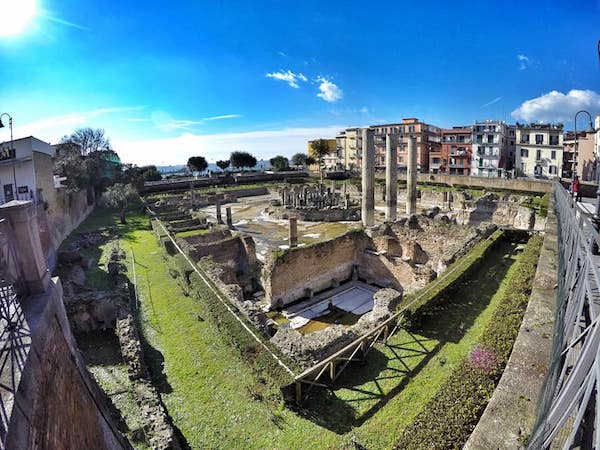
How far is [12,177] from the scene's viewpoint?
874 inches

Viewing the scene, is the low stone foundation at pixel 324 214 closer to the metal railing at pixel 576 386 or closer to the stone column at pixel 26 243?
the metal railing at pixel 576 386

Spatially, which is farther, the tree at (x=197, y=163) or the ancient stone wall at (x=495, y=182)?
the tree at (x=197, y=163)

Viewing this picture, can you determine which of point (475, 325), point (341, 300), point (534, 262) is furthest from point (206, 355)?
point (534, 262)

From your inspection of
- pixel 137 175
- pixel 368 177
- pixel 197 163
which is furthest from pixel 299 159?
pixel 368 177

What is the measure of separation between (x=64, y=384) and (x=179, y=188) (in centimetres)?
5523

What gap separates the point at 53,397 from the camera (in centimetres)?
468

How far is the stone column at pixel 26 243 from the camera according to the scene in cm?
532

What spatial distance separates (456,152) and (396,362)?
A: 59.9 metres

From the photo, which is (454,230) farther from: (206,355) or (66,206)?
(66,206)

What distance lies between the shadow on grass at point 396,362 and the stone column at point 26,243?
5901 millimetres

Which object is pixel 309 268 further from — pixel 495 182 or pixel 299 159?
pixel 299 159

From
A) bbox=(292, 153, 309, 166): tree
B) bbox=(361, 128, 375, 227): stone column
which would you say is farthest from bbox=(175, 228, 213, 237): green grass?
bbox=(292, 153, 309, 166): tree

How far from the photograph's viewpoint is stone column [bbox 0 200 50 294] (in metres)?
5.32

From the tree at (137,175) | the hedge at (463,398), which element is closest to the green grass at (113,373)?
the hedge at (463,398)
